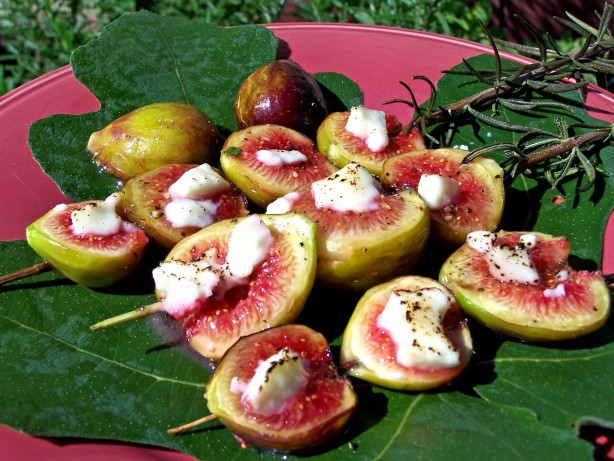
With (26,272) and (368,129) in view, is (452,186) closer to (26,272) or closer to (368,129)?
(368,129)

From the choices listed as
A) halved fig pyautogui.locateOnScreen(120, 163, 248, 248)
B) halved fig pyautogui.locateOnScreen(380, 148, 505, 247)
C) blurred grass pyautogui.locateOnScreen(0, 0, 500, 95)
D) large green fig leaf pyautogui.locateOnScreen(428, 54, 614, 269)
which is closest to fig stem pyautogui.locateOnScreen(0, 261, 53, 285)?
halved fig pyautogui.locateOnScreen(120, 163, 248, 248)

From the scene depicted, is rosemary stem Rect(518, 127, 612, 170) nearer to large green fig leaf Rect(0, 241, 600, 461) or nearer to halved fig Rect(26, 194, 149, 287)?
large green fig leaf Rect(0, 241, 600, 461)

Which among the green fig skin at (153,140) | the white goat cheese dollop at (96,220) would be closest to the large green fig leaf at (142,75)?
the green fig skin at (153,140)

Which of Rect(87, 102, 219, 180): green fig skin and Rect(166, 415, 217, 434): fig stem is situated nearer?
Rect(166, 415, 217, 434): fig stem

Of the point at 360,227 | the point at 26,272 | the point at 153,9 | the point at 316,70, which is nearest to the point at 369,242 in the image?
the point at 360,227

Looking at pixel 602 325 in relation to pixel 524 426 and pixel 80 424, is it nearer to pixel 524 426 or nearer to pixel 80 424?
A: pixel 524 426

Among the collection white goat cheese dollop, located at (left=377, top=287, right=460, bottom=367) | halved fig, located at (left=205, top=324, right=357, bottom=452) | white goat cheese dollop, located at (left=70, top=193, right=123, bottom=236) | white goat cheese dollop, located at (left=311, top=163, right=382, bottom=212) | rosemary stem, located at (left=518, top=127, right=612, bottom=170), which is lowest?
halved fig, located at (left=205, top=324, right=357, bottom=452)
